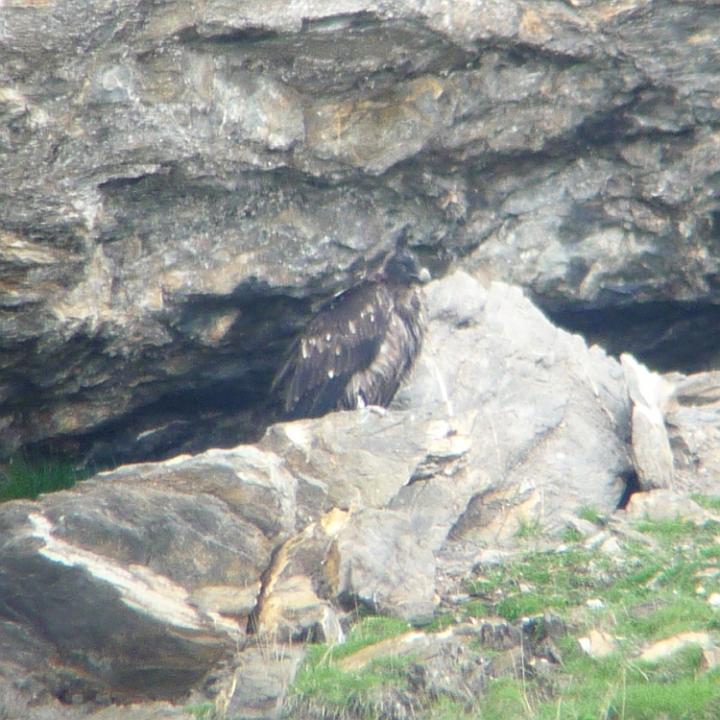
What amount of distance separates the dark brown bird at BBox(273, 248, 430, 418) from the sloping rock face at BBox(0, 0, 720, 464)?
7.2 inches

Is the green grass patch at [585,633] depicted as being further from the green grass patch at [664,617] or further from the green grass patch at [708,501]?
the green grass patch at [708,501]

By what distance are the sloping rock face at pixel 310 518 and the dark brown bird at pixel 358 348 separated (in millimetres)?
230

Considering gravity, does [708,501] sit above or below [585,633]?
below

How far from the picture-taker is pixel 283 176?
9055mm

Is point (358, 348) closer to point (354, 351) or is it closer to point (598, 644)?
point (354, 351)

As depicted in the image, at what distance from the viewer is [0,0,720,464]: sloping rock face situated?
320 inches

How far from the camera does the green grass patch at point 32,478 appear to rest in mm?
9766

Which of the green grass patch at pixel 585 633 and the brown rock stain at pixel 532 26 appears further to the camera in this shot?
the brown rock stain at pixel 532 26

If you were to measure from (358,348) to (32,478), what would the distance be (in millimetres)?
2534

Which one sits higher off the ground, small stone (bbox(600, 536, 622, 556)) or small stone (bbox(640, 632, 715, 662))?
small stone (bbox(640, 632, 715, 662))

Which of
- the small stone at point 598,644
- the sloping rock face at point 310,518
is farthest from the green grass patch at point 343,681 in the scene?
the small stone at point 598,644

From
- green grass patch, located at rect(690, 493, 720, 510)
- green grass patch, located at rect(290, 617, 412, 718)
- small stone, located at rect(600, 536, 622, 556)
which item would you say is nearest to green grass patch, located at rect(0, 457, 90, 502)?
green grass patch, located at rect(290, 617, 412, 718)

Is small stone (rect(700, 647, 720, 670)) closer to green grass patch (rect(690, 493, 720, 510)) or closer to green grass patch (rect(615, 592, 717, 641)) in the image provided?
green grass patch (rect(615, 592, 717, 641))

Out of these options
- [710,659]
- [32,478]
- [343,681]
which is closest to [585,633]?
[710,659]
